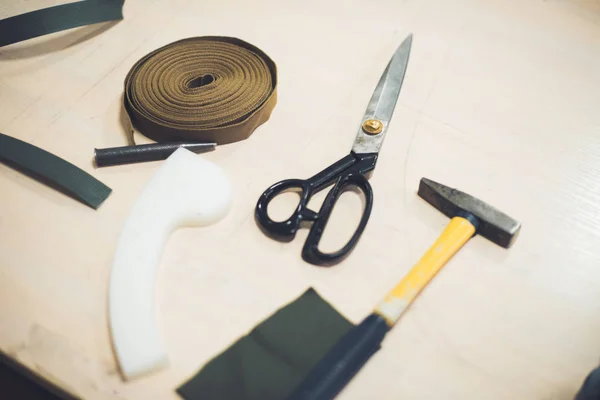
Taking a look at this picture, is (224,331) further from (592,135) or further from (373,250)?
(592,135)

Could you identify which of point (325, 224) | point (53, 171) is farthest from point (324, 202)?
point (53, 171)

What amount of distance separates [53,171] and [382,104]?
1.48 feet

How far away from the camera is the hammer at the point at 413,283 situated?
557 mm

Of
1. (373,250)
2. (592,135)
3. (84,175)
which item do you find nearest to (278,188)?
(373,250)

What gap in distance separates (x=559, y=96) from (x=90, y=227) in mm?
689

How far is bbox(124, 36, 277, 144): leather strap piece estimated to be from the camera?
771 millimetres

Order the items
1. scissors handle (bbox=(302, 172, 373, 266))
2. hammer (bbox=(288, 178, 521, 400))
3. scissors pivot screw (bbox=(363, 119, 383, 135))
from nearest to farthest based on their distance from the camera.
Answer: hammer (bbox=(288, 178, 521, 400)) < scissors handle (bbox=(302, 172, 373, 266)) < scissors pivot screw (bbox=(363, 119, 383, 135))

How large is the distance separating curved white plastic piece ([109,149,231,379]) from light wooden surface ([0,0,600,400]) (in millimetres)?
21

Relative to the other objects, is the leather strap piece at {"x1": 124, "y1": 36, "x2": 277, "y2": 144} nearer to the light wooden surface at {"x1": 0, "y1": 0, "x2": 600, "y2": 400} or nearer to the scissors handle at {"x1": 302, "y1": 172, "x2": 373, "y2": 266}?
the light wooden surface at {"x1": 0, "y1": 0, "x2": 600, "y2": 400}

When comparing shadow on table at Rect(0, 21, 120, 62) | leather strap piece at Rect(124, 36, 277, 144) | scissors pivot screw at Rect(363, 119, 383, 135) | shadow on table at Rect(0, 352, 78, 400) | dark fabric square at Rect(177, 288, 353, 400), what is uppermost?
scissors pivot screw at Rect(363, 119, 383, 135)

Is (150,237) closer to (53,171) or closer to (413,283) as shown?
(53,171)

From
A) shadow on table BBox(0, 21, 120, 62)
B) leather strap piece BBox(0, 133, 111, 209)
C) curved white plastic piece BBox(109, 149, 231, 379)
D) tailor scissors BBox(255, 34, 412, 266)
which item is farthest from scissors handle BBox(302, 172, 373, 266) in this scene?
shadow on table BBox(0, 21, 120, 62)

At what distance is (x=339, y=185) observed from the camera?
27.9 inches

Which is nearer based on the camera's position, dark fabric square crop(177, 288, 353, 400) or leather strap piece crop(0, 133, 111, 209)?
dark fabric square crop(177, 288, 353, 400)
